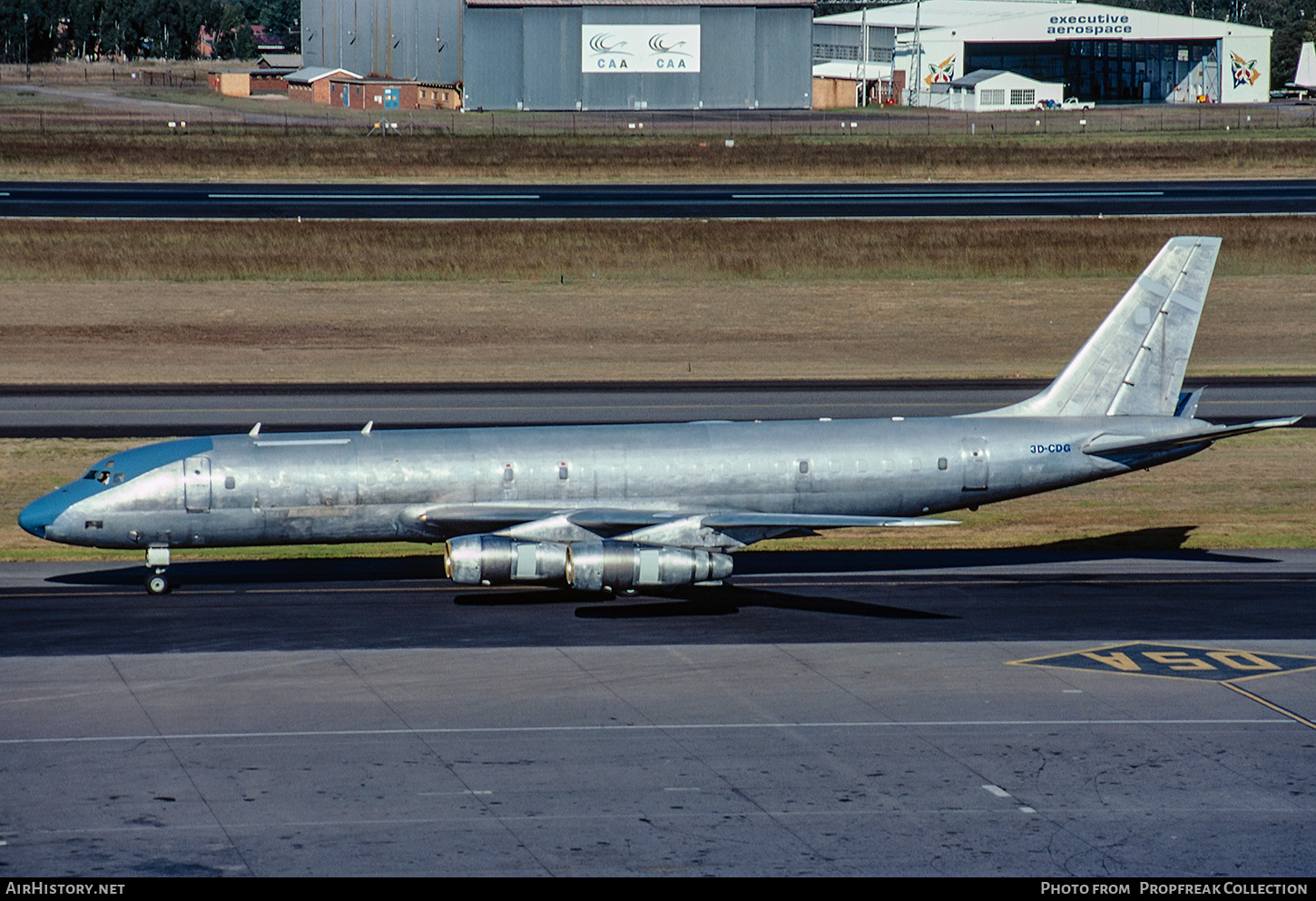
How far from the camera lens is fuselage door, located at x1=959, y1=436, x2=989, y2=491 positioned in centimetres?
3822

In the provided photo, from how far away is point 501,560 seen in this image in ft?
112

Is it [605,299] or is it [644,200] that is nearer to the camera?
[605,299]

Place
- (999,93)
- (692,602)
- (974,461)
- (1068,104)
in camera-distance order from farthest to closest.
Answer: (1068,104) < (999,93) < (974,461) < (692,602)

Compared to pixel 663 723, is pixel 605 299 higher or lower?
higher

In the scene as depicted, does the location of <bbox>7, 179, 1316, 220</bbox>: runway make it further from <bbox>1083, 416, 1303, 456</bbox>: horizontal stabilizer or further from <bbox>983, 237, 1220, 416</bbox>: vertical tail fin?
<bbox>1083, 416, 1303, 456</bbox>: horizontal stabilizer

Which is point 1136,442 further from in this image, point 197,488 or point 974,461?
point 197,488

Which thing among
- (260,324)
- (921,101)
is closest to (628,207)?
(260,324)

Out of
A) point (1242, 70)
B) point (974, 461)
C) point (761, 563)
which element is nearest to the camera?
point (974, 461)


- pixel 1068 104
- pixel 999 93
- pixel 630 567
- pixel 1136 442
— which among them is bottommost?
pixel 630 567

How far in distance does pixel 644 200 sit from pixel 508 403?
4673cm

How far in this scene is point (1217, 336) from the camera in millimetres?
75875

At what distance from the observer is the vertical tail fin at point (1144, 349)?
39.8m

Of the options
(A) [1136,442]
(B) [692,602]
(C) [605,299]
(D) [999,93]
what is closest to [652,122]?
(D) [999,93]

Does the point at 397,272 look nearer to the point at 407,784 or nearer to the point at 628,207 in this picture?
the point at 628,207
